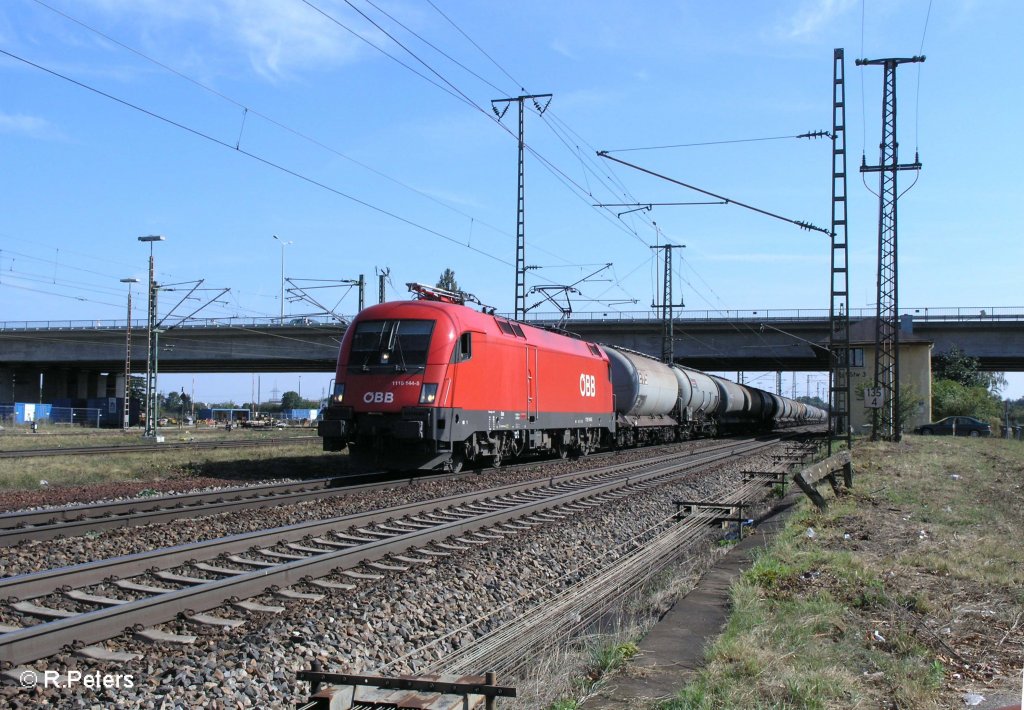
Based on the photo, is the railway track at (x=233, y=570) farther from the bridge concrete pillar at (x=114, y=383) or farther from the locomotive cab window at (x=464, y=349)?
the bridge concrete pillar at (x=114, y=383)

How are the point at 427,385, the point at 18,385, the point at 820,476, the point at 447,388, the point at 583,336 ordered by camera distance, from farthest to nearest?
the point at 18,385
the point at 583,336
the point at 447,388
the point at 427,385
the point at 820,476

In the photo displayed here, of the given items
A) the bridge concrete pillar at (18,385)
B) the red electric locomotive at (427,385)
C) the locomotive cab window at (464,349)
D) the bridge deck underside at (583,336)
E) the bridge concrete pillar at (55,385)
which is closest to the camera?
the red electric locomotive at (427,385)

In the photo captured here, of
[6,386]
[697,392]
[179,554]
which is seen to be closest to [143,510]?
[179,554]

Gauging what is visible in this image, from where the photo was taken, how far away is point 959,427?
45.6 m

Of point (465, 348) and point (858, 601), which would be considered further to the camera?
point (465, 348)

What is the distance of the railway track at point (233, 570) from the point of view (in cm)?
566

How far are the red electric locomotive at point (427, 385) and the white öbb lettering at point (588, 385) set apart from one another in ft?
15.9

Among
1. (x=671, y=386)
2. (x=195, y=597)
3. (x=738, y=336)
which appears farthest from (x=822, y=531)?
(x=738, y=336)

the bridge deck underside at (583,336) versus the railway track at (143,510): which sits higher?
the bridge deck underside at (583,336)

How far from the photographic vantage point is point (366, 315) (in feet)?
55.0

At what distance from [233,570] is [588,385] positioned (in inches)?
680

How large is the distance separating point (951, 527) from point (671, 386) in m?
23.1

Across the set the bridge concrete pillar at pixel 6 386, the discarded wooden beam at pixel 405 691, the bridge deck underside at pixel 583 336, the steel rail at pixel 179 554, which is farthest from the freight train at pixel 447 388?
the bridge concrete pillar at pixel 6 386

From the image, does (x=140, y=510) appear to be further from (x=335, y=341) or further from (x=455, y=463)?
(x=335, y=341)
